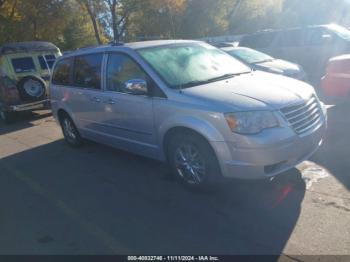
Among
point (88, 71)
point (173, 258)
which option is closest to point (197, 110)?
point (173, 258)

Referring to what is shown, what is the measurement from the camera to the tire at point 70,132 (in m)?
7.18

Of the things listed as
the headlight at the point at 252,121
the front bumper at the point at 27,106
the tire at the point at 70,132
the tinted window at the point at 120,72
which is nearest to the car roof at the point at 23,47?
the front bumper at the point at 27,106

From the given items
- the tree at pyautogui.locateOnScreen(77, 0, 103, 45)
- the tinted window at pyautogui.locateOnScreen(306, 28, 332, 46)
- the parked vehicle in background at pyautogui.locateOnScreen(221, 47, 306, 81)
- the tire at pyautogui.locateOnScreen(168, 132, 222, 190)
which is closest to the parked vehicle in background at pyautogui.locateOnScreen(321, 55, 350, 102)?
the parked vehicle in background at pyautogui.locateOnScreen(221, 47, 306, 81)

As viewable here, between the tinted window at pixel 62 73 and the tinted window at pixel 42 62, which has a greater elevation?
the tinted window at pixel 62 73

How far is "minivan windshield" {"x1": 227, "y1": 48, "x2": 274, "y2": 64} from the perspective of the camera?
10.4 meters

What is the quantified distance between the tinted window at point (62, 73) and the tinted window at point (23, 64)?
13.9 feet

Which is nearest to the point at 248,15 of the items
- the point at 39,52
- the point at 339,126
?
the point at 39,52

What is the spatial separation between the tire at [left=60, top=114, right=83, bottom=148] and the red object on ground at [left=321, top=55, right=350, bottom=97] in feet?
15.3

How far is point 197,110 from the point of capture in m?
4.34

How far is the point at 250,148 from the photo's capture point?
13.2 ft

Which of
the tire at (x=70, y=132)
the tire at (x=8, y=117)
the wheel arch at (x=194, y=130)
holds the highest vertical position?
the wheel arch at (x=194, y=130)

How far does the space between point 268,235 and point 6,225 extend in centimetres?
289

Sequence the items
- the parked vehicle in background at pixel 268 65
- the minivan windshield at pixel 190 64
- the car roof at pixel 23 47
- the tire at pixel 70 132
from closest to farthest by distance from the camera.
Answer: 1. the minivan windshield at pixel 190 64
2. the tire at pixel 70 132
3. the parked vehicle in background at pixel 268 65
4. the car roof at pixel 23 47

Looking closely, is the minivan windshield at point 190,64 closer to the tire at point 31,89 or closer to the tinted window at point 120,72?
the tinted window at point 120,72
